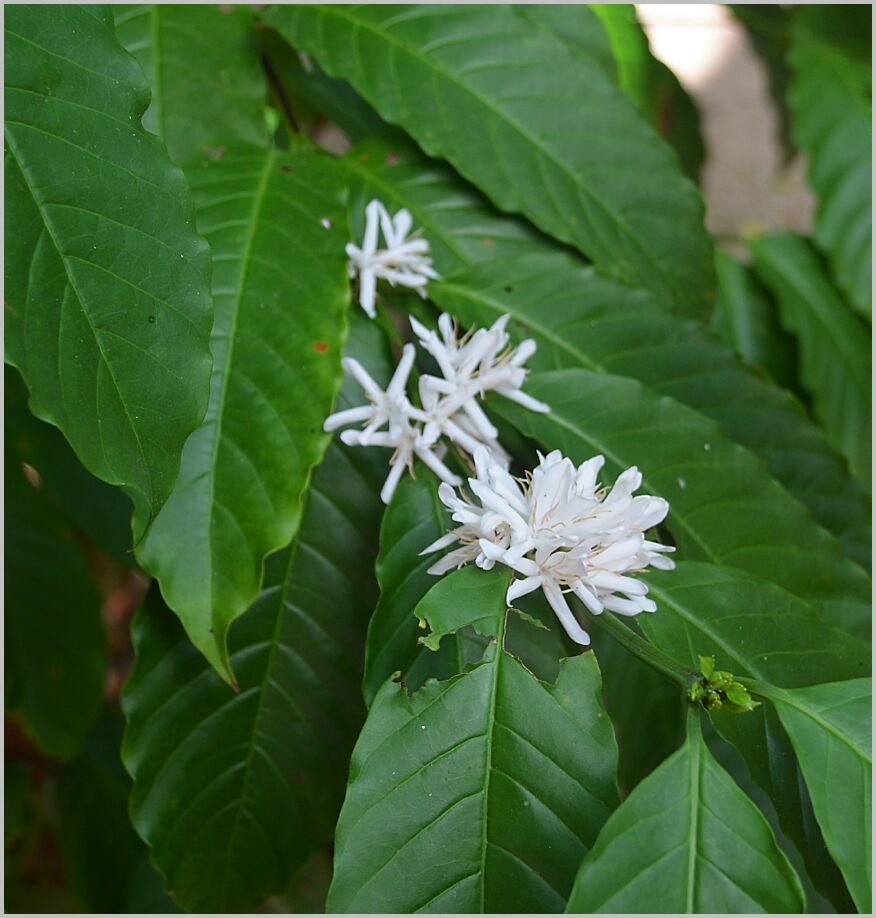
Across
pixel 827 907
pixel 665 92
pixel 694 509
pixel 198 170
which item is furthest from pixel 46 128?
pixel 665 92

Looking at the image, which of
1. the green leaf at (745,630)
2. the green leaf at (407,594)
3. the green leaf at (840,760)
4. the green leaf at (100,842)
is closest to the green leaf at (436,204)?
the green leaf at (407,594)

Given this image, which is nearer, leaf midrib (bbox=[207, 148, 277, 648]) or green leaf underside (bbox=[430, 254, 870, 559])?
leaf midrib (bbox=[207, 148, 277, 648])

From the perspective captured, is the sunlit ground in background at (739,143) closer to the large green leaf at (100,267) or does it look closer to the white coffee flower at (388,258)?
the white coffee flower at (388,258)

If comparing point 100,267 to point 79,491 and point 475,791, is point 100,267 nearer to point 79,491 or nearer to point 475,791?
point 475,791

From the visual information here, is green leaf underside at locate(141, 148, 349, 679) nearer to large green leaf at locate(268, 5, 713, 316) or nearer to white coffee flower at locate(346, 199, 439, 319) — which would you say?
white coffee flower at locate(346, 199, 439, 319)

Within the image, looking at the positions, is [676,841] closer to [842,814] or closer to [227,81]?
[842,814]

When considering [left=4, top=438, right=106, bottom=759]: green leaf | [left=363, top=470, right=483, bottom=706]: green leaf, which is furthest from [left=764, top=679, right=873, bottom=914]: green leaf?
[left=4, top=438, right=106, bottom=759]: green leaf
